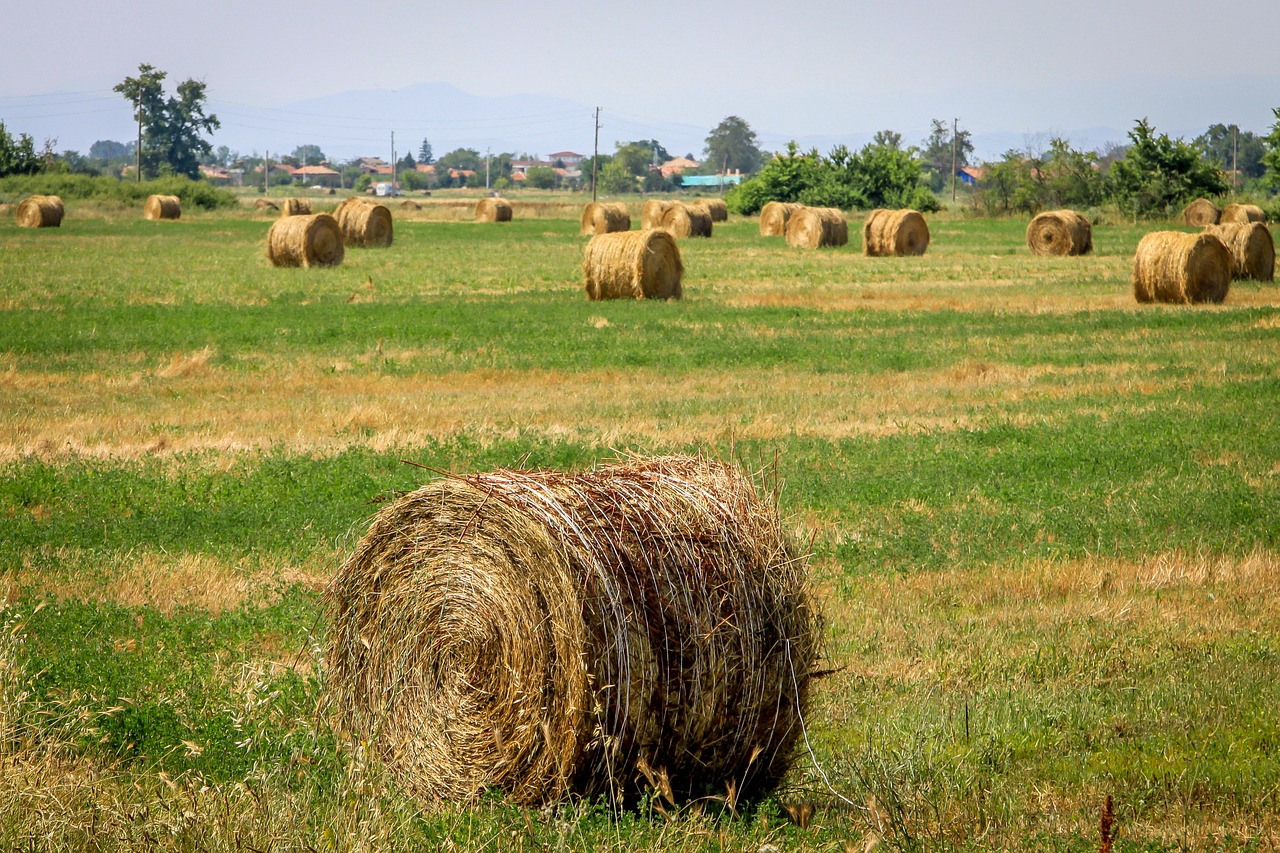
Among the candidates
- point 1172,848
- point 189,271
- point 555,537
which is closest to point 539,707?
point 555,537

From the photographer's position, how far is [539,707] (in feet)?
16.0

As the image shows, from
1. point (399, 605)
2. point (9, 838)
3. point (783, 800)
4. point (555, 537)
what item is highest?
point (555, 537)

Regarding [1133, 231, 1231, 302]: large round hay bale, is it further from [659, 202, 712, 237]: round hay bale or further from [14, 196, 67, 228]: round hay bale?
[14, 196, 67, 228]: round hay bale

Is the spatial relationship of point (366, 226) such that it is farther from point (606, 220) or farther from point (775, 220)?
point (775, 220)

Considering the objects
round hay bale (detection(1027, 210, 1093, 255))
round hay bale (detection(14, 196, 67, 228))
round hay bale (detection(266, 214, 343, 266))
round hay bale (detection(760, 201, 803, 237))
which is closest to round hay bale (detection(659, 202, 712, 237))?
round hay bale (detection(760, 201, 803, 237))

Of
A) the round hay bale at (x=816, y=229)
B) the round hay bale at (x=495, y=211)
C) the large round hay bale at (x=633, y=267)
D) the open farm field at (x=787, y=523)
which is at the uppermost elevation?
the round hay bale at (x=495, y=211)

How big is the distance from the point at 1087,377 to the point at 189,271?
72.3ft

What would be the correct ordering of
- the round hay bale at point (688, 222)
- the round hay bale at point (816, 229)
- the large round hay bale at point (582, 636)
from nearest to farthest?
1. the large round hay bale at point (582, 636)
2. the round hay bale at point (816, 229)
3. the round hay bale at point (688, 222)

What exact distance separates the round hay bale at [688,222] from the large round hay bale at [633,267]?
2538 centimetres

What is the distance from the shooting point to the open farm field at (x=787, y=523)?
4879mm

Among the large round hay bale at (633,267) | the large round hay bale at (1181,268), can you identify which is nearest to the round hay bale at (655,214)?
the large round hay bale at (633,267)

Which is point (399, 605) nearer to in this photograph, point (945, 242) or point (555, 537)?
point (555, 537)

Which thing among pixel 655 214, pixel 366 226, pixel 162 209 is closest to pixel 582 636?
pixel 366 226

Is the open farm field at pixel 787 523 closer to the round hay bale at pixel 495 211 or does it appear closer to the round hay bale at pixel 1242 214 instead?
the round hay bale at pixel 1242 214
